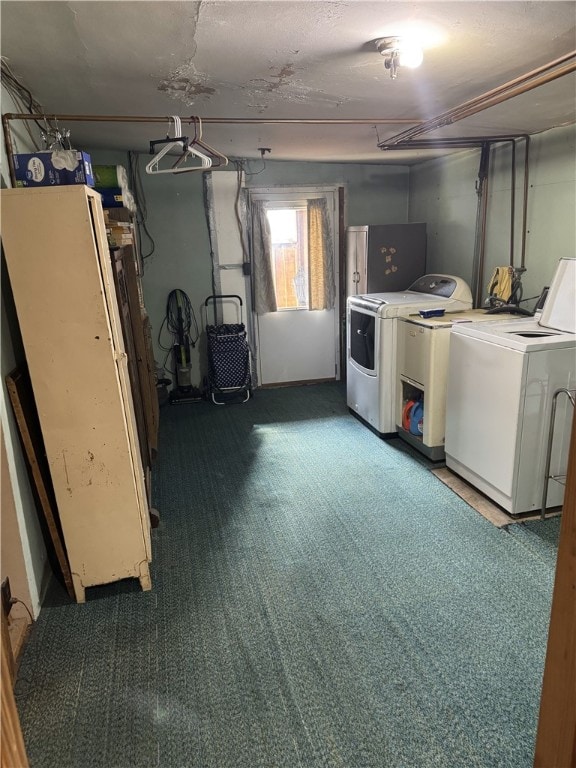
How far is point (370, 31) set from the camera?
174 centimetres

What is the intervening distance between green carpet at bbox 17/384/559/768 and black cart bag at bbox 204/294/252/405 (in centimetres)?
179

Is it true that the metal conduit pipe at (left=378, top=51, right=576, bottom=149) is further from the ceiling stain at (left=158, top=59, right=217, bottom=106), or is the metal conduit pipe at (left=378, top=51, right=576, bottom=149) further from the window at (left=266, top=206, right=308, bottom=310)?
the window at (left=266, top=206, right=308, bottom=310)

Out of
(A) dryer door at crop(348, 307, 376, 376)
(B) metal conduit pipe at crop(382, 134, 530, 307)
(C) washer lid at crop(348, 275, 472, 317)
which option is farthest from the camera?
(A) dryer door at crop(348, 307, 376, 376)

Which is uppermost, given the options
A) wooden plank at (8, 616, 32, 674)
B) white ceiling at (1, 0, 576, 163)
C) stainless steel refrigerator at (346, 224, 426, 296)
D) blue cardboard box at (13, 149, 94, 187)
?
white ceiling at (1, 0, 576, 163)

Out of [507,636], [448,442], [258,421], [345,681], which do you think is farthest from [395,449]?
[345,681]

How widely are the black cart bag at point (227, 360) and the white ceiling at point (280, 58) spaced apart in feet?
6.45

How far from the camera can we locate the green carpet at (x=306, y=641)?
5.04 feet

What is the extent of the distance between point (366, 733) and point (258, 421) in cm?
296

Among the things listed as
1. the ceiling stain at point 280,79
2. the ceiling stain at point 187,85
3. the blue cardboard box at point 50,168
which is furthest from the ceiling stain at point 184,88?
the blue cardboard box at point 50,168

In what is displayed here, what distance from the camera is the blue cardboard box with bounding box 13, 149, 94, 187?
1967 mm

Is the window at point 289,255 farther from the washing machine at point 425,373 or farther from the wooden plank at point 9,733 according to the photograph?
the wooden plank at point 9,733

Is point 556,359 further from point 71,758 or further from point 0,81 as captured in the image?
point 0,81

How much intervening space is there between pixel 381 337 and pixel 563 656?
112 inches

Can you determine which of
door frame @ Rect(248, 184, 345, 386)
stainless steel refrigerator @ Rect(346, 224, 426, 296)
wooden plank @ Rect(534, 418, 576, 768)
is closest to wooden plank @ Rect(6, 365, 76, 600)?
wooden plank @ Rect(534, 418, 576, 768)
